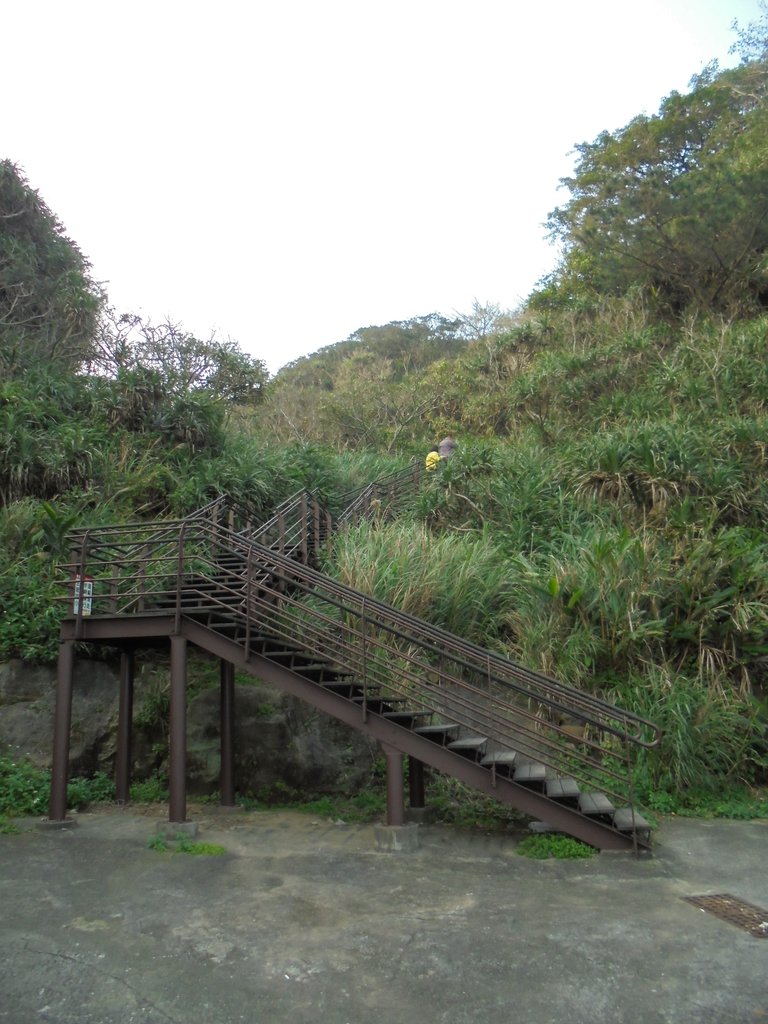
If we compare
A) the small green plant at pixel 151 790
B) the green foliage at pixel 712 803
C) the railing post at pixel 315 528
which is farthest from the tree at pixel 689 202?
the small green plant at pixel 151 790

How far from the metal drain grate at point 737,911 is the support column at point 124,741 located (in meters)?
6.26

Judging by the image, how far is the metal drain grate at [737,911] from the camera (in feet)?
19.3

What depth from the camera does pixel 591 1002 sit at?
185 inches

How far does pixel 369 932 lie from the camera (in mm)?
5797

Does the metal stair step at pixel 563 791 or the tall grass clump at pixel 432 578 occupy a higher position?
the tall grass clump at pixel 432 578

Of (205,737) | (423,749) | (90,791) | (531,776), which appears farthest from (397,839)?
(90,791)

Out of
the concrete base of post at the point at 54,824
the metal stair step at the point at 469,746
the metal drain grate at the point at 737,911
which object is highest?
the metal stair step at the point at 469,746

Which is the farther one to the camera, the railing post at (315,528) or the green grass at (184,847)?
the railing post at (315,528)

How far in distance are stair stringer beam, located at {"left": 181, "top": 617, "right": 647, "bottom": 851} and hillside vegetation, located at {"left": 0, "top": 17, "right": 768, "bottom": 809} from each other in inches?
70.4

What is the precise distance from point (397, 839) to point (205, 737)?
11.0 ft

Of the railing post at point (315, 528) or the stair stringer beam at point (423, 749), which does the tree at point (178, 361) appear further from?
the stair stringer beam at point (423, 749)

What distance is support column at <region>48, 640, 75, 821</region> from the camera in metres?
8.66

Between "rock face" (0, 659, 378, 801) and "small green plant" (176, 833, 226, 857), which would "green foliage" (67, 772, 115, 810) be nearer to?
"rock face" (0, 659, 378, 801)

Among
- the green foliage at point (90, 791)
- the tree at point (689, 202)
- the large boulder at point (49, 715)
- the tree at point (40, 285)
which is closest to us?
the green foliage at point (90, 791)
